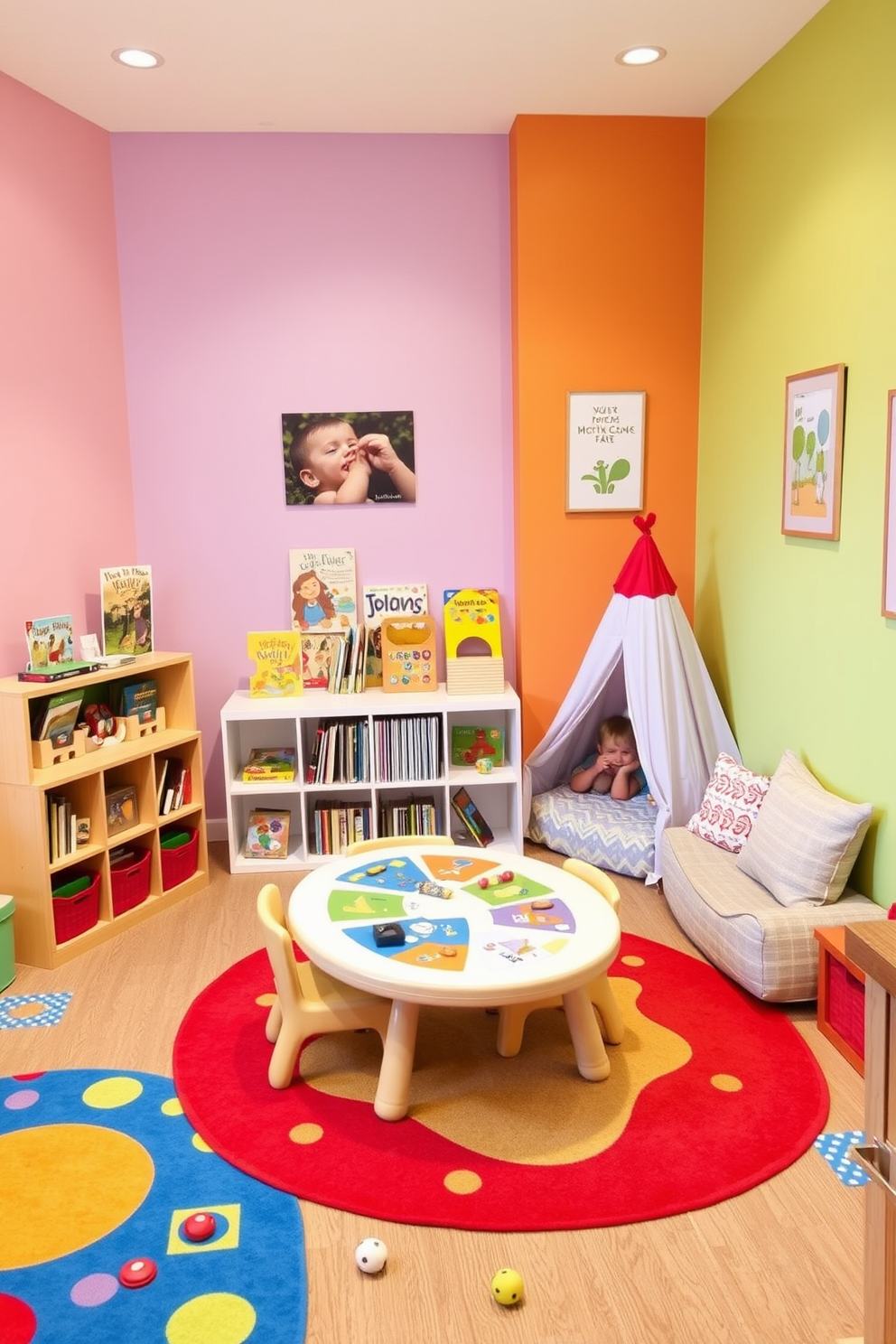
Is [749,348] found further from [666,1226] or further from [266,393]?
[666,1226]

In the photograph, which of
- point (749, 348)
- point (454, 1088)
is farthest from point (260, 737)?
point (749, 348)

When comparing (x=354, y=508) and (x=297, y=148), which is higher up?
(x=297, y=148)

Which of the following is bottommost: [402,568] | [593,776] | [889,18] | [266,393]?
[593,776]

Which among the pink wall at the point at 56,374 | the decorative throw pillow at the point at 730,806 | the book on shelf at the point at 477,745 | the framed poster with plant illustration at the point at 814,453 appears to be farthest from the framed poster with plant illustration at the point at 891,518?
the pink wall at the point at 56,374

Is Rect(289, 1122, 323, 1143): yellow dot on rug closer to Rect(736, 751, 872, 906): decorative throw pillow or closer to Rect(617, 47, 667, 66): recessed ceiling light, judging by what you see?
Rect(736, 751, 872, 906): decorative throw pillow

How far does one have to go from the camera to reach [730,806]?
13.0 feet

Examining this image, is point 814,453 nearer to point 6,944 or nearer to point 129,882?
point 129,882

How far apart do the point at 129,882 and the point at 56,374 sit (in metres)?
2.03

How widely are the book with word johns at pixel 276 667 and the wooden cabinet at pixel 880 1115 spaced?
11.3 ft

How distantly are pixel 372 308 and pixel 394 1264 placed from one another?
3.79m

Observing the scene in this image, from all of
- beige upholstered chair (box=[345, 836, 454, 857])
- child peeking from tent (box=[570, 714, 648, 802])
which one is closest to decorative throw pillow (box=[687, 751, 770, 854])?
child peeking from tent (box=[570, 714, 648, 802])

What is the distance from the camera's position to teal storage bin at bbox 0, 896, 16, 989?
3521mm

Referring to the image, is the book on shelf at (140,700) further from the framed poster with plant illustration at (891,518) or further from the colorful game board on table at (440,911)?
the framed poster with plant illustration at (891,518)

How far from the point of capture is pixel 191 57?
372 centimetres
